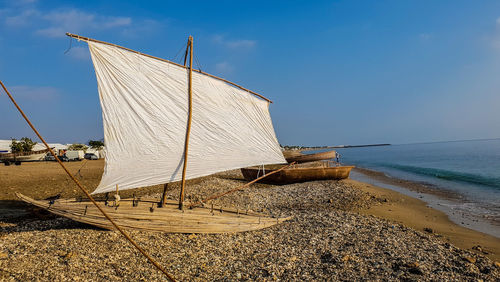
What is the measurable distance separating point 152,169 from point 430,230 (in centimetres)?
1235

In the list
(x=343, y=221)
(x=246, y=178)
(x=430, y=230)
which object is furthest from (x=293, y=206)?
(x=246, y=178)

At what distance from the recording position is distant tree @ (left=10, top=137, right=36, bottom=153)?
53359mm

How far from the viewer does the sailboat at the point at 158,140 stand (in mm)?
Answer: 8523

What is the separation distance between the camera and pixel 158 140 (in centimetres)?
941

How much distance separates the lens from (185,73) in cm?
1013

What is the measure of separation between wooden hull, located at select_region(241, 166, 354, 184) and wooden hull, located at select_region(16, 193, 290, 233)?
13.3m

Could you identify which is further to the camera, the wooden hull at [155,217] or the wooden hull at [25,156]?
the wooden hull at [25,156]

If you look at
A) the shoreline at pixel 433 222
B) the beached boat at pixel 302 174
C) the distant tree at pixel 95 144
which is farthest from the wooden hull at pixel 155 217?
the distant tree at pixel 95 144

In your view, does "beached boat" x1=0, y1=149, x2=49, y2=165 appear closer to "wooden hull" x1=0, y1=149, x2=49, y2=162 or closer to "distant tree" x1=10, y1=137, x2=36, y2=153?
"wooden hull" x1=0, y1=149, x2=49, y2=162

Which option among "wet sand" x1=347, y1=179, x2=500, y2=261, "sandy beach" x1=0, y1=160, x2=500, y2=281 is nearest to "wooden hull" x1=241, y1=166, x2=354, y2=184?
"wet sand" x1=347, y1=179, x2=500, y2=261

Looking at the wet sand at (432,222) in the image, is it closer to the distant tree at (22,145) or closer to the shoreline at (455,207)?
the shoreline at (455,207)

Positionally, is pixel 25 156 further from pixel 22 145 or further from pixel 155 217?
pixel 155 217

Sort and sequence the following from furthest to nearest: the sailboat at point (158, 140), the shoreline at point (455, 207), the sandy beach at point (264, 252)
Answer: the shoreline at point (455, 207), the sailboat at point (158, 140), the sandy beach at point (264, 252)

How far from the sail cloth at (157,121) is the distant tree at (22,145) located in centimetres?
6368
